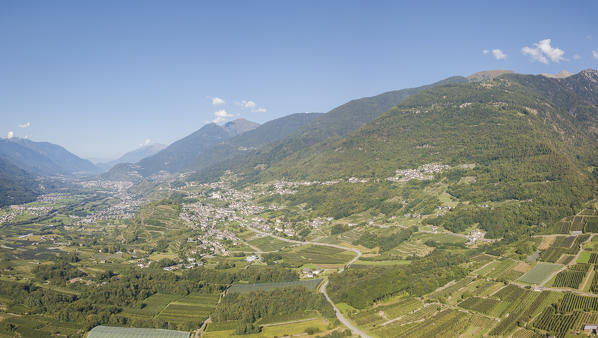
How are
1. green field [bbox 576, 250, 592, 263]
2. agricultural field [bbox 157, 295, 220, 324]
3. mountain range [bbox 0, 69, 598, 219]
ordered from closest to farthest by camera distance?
1. agricultural field [bbox 157, 295, 220, 324]
2. green field [bbox 576, 250, 592, 263]
3. mountain range [bbox 0, 69, 598, 219]

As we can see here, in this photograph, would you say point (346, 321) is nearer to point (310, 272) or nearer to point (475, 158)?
point (310, 272)

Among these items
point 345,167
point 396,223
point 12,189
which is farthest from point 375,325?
point 12,189

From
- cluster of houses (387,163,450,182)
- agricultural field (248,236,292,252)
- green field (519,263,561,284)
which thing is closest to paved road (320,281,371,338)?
green field (519,263,561,284)

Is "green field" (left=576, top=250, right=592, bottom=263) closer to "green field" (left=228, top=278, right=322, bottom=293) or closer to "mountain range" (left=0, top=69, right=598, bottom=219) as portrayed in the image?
"mountain range" (left=0, top=69, right=598, bottom=219)

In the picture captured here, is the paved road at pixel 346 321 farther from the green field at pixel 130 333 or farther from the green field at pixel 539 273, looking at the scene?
the green field at pixel 539 273

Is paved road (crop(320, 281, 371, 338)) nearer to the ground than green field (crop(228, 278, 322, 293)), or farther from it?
nearer to the ground

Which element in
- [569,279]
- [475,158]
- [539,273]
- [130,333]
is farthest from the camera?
[475,158]

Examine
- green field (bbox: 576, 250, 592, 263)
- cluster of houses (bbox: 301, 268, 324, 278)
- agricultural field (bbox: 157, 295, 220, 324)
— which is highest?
agricultural field (bbox: 157, 295, 220, 324)

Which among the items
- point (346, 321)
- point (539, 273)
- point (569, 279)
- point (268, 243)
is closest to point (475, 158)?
point (539, 273)
